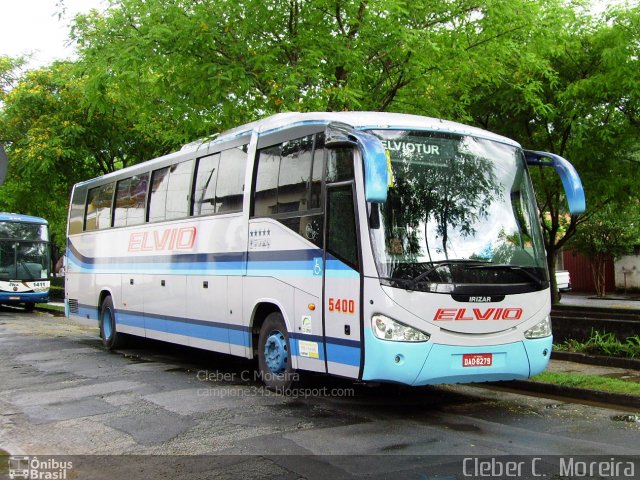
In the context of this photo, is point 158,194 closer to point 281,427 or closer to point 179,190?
point 179,190

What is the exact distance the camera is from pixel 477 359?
7656 mm

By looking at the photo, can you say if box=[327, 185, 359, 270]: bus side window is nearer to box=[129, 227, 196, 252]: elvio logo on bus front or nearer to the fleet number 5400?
the fleet number 5400

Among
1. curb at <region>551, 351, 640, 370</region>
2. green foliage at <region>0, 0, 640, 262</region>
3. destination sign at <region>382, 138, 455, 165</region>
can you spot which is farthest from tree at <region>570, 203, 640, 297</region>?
destination sign at <region>382, 138, 455, 165</region>

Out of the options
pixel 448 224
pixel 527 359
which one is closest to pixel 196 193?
pixel 448 224

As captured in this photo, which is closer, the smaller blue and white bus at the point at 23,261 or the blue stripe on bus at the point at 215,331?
the blue stripe on bus at the point at 215,331

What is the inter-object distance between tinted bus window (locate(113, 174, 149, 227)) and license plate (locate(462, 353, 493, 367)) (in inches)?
299

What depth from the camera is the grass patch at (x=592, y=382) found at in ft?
28.5

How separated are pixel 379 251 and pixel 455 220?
0.96 meters

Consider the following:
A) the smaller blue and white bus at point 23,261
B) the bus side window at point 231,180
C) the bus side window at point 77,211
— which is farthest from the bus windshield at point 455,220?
the smaller blue and white bus at point 23,261

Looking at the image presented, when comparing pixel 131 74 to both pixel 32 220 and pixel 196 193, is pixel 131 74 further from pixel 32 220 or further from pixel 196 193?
pixel 32 220

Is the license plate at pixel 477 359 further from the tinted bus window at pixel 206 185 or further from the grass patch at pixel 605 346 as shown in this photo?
the tinted bus window at pixel 206 185

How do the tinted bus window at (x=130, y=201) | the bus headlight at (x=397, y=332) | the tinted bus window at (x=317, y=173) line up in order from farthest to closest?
the tinted bus window at (x=130, y=201), the tinted bus window at (x=317, y=173), the bus headlight at (x=397, y=332)

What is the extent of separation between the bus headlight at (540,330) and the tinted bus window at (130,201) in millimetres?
7790

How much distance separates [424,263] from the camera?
7.50 metres
